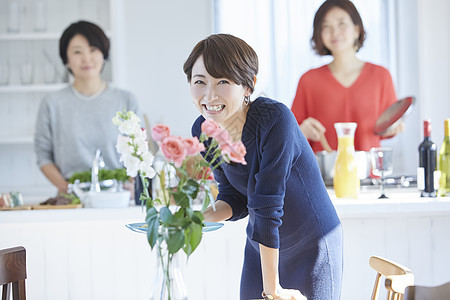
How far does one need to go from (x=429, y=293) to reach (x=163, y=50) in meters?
3.10

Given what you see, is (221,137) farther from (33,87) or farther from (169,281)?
(33,87)

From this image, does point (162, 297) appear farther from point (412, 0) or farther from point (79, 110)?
point (412, 0)

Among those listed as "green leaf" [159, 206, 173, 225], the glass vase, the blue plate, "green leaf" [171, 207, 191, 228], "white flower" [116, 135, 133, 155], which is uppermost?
"white flower" [116, 135, 133, 155]

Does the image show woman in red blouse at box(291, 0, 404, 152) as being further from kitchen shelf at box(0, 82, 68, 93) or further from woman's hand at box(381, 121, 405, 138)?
kitchen shelf at box(0, 82, 68, 93)

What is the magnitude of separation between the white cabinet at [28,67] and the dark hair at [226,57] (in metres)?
2.82

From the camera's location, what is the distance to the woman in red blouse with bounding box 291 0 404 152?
3.40m

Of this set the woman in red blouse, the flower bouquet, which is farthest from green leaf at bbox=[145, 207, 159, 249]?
the woman in red blouse

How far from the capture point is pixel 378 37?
436 cm

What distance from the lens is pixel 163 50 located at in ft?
14.2

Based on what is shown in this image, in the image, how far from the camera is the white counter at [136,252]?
224cm

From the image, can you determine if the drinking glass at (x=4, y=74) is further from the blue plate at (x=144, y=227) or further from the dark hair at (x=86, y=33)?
the blue plate at (x=144, y=227)

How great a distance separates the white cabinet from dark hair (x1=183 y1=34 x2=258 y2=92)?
2817 millimetres

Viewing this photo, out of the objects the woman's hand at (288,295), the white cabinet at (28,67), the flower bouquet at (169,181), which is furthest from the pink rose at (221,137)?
the white cabinet at (28,67)

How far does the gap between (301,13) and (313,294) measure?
3205mm
